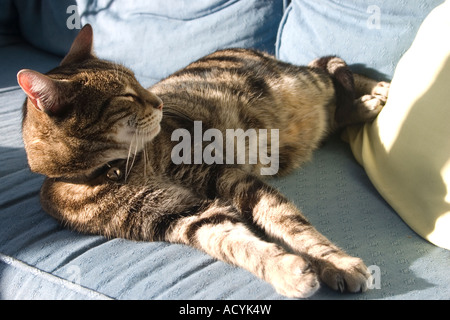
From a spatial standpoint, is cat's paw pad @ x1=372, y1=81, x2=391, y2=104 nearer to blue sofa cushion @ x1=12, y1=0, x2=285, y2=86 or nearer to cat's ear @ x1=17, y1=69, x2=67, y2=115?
Result: blue sofa cushion @ x1=12, y1=0, x2=285, y2=86

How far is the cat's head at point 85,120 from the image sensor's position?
3.79ft

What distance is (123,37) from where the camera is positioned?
7.59 ft

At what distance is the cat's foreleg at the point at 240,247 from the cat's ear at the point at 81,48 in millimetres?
591

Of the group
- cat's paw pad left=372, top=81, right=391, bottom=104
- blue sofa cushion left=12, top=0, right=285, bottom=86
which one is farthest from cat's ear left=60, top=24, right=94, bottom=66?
cat's paw pad left=372, top=81, right=391, bottom=104

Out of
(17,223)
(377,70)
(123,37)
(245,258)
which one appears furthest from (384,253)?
(123,37)

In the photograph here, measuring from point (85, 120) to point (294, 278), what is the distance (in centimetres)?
67

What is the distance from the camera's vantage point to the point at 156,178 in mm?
1369

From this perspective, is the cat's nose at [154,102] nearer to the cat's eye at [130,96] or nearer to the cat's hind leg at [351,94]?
the cat's eye at [130,96]

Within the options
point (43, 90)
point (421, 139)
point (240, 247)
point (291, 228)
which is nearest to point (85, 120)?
point (43, 90)

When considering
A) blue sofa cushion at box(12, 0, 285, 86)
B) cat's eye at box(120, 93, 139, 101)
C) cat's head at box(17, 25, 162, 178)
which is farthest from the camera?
blue sofa cushion at box(12, 0, 285, 86)

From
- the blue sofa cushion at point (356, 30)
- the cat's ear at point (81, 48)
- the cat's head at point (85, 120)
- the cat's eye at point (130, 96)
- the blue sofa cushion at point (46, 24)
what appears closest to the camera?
the cat's head at point (85, 120)

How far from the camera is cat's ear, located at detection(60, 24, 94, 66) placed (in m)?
1.39

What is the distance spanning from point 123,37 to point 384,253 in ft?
5.63

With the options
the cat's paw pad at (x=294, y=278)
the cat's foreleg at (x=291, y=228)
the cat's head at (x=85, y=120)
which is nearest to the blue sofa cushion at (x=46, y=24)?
the cat's head at (x=85, y=120)
